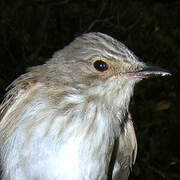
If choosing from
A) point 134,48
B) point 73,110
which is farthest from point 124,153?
point 134,48

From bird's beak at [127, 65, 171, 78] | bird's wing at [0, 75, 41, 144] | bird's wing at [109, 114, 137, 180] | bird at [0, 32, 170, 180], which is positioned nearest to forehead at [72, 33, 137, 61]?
bird at [0, 32, 170, 180]

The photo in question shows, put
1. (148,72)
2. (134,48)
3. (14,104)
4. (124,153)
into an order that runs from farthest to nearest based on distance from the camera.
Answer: (134,48) < (124,153) < (14,104) < (148,72)

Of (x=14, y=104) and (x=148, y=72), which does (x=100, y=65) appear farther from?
(x=14, y=104)

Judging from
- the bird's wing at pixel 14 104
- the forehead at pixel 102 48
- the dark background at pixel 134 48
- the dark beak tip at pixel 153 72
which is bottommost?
the dark background at pixel 134 48

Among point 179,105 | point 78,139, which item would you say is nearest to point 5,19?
point 179,105

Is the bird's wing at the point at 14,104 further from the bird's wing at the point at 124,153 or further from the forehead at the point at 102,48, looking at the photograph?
the bird's wing at the point at 124,153

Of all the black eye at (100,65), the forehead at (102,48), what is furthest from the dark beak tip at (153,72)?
the black eye at (100,65)

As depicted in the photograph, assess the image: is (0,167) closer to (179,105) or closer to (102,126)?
(102,126)

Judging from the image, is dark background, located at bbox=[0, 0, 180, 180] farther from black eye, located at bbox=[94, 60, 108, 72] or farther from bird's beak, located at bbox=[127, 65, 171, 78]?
black eye, located at bbox=[94, 60, 108, 72]
